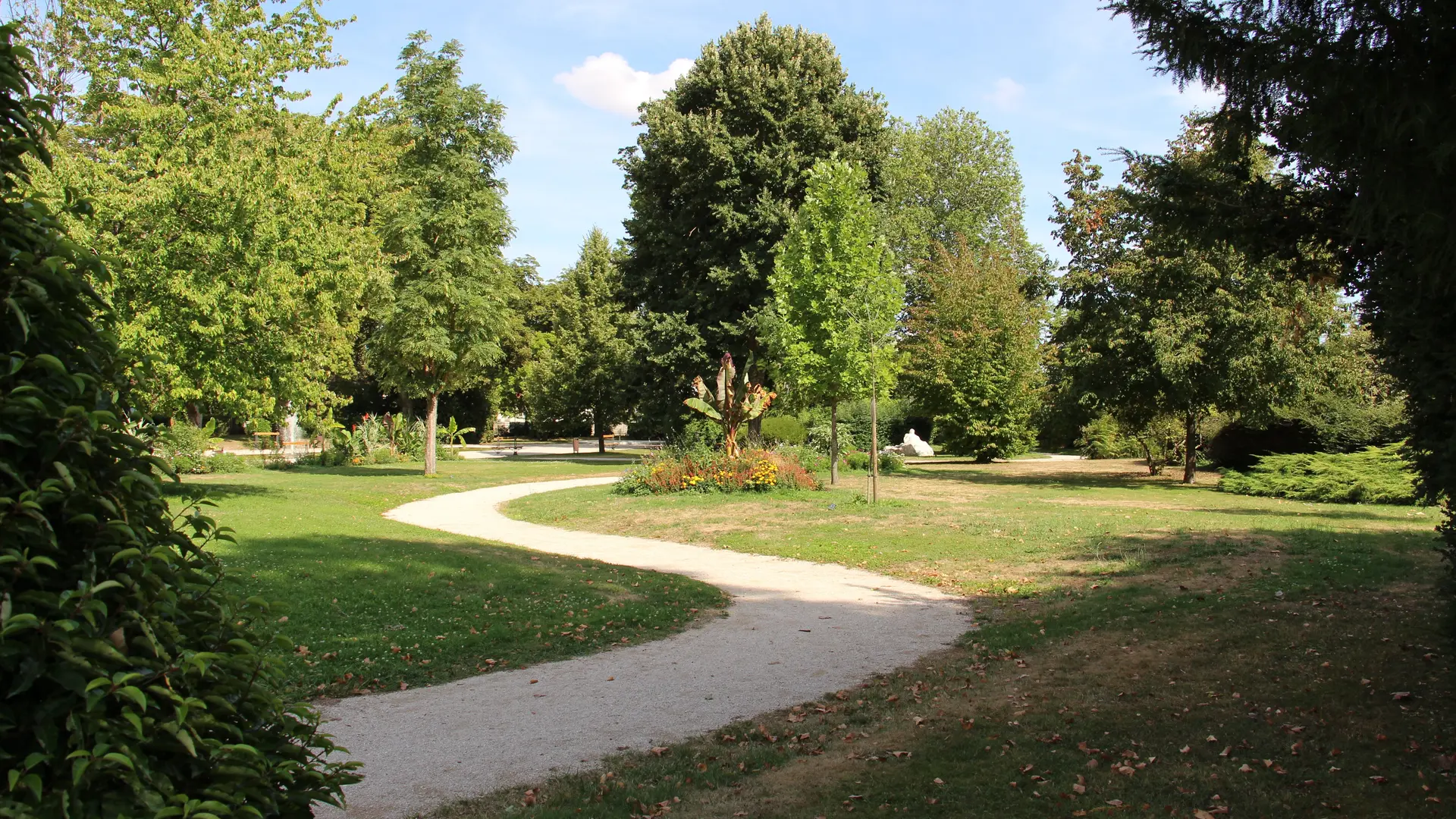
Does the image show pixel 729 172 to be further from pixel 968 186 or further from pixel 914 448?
pixel 968 186

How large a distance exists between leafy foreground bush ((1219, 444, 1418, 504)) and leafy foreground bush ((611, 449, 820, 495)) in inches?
404

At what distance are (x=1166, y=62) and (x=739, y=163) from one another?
83.4 ft

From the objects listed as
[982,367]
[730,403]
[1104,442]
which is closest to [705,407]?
[730,403]

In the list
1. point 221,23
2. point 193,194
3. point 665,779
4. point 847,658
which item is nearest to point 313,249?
point 193,194

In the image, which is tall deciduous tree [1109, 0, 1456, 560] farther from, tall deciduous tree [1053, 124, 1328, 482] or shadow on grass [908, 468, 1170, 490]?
shadow on grass [908, 468, 1170, 490]

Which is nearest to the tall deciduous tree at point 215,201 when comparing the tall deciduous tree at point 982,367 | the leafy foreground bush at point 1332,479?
the leafy foreground bush at point 1332,479

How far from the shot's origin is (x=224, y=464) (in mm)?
26438

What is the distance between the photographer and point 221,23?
A: 60.0ft

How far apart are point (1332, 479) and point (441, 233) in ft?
74.4

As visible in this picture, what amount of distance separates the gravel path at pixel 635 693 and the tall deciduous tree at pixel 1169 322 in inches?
595

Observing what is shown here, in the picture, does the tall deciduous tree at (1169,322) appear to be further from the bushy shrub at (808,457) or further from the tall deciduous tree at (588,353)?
the tall deciduous tree at (588,353)

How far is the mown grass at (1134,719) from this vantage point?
436 cm

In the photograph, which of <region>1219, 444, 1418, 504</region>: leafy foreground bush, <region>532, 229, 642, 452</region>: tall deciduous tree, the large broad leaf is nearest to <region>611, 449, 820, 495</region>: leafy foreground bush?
the large broad leaf

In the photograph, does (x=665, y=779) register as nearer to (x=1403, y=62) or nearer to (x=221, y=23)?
(x=1403, y=62)
